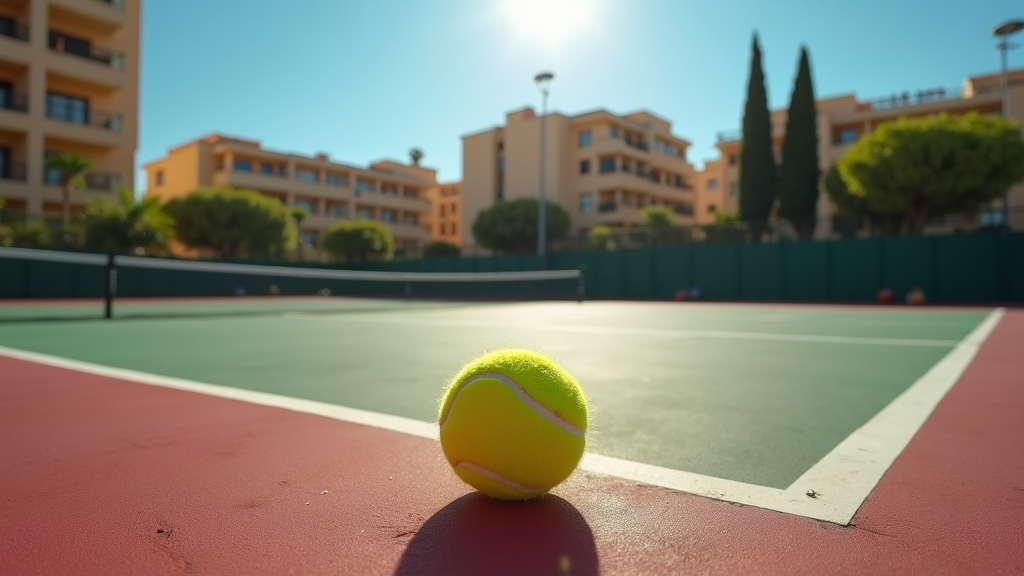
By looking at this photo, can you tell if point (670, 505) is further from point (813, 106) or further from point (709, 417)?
point (813, 106)

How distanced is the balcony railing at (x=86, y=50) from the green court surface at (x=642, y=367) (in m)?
29.5

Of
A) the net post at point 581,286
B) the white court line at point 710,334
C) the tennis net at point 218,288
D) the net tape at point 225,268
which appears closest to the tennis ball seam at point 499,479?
the white court line at point 710,334

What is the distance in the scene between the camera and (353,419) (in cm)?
332

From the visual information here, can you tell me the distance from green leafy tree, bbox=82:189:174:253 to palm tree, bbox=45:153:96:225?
15.6 feet

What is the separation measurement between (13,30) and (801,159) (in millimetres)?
41609

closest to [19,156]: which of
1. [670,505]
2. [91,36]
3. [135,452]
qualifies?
[91,36]

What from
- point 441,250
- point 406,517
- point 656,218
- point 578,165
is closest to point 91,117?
point 441,250

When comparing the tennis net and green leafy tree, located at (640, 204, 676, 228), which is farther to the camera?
green leafy tree, located at (640, 204, 676, 228)

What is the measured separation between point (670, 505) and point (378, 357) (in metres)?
4.51

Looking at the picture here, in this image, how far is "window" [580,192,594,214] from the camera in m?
48.8

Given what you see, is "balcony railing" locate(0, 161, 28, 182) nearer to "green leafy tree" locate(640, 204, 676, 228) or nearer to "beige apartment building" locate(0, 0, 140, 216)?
"beige apartment building" locate(0, 0, 140, 216)

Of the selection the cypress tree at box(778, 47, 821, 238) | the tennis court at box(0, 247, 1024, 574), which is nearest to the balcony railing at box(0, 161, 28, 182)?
the tennis court at box(0, 247, 1024, 574)

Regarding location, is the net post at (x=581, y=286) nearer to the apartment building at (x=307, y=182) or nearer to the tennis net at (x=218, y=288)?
the tennis net at (x=218, y=288)

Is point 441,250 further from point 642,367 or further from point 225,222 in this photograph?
point 642,367
